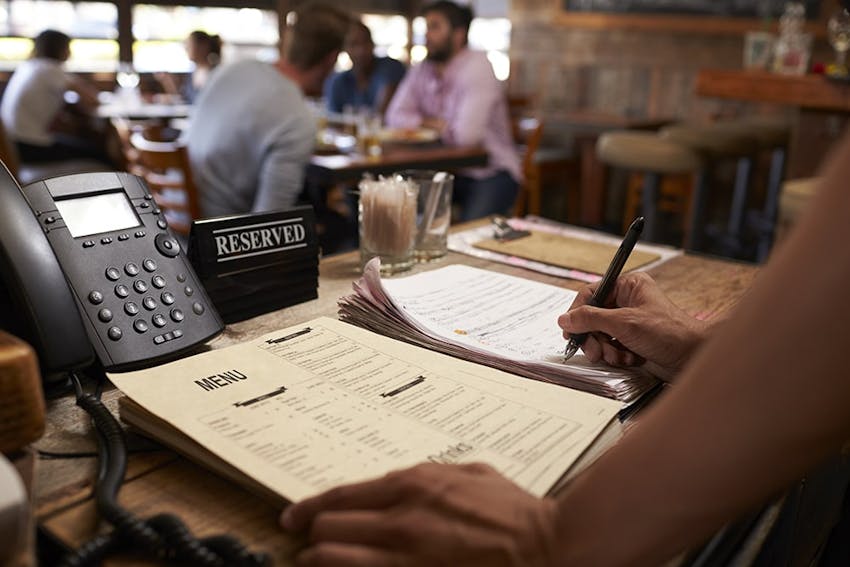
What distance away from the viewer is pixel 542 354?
84 centimetres

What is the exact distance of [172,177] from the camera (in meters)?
2.61

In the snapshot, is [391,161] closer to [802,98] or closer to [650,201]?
[650,201]

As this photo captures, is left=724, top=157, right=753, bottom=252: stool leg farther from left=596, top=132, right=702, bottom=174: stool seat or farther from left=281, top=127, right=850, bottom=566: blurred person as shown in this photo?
left=281, top=127, right=850, bottom=566: blurred person

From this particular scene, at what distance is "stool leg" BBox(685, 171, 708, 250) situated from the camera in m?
3.57

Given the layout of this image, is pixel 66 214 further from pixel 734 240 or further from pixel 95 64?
pixel 95 64

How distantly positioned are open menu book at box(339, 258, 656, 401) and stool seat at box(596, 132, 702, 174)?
2.31 meters

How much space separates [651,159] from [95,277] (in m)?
2.86

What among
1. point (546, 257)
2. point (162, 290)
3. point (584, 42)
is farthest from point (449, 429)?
point (584, 42)

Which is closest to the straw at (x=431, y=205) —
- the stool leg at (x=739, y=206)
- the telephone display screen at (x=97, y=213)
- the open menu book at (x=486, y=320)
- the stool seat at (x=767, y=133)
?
the open menu book at (x=486, y=320)

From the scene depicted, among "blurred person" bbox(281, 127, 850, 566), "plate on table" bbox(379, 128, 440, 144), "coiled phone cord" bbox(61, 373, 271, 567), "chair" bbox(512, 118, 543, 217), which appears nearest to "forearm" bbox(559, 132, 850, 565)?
"blurred person" bbox(281, 127, 850, 566)

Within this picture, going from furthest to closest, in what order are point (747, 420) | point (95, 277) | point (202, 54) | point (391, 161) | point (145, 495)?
1. point (202, 54)
2. point (391, 161)
3. point (95, 277)
4. point (145, 495)
5. point (747, 420)

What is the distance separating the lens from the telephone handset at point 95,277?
0.67 meters

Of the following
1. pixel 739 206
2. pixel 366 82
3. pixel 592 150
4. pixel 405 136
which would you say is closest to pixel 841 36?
pixel 739 206

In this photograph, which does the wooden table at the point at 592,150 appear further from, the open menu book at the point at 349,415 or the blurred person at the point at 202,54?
the open menu book at the point at 349,415
